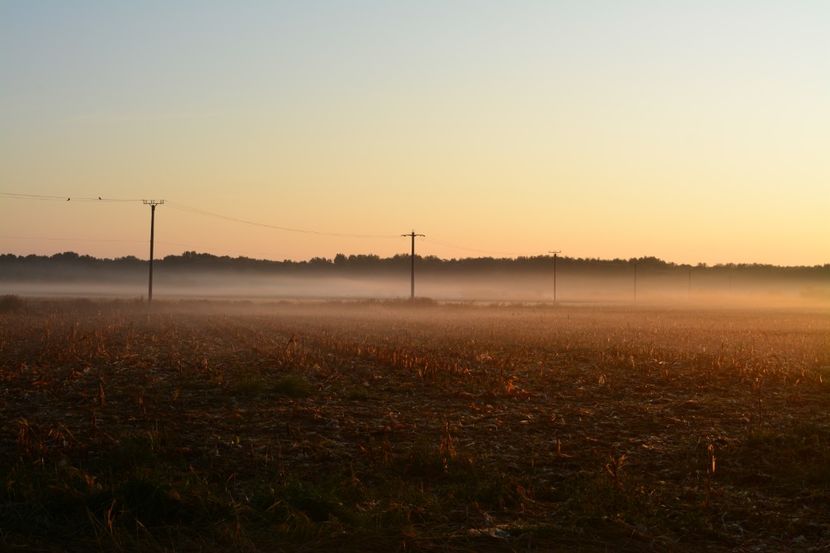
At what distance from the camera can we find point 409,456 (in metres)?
13.1

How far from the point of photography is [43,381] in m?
20.3

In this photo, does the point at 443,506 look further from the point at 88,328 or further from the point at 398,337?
the point at 88,328

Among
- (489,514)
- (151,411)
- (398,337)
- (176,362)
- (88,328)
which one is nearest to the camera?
(489,514)

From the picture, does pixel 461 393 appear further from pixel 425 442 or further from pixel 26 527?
pixel 26 527

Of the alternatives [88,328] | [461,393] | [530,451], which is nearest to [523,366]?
[461,393]

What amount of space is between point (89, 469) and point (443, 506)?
224 inches

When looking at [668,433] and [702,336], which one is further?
[702,336]

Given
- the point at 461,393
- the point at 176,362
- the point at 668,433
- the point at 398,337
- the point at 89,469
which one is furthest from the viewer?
the point at 398,337

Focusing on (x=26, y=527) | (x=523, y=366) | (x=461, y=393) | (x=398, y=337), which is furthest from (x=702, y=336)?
(x=26, y=527)

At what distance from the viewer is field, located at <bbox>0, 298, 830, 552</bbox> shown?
31.9 feet

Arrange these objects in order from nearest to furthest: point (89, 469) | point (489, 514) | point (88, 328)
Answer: point (489, 514) < point (89, 469) < point (88, 328)

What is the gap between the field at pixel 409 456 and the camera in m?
9.72

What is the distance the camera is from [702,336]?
145 feet

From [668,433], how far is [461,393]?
5831mm
